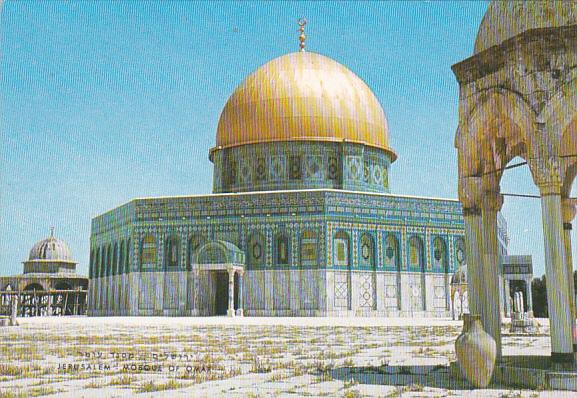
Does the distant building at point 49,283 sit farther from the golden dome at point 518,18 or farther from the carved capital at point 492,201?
the golden dome at point 518,18

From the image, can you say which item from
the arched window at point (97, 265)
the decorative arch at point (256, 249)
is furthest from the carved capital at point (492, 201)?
the arched window at point (97, 265)

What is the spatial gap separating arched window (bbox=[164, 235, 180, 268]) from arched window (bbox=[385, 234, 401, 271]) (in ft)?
34.6

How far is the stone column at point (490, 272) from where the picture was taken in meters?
9.28

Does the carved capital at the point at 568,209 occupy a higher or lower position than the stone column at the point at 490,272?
higher

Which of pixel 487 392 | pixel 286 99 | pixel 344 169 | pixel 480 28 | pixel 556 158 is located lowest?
pixel 487 392

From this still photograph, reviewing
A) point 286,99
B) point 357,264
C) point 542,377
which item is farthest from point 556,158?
point 286,99

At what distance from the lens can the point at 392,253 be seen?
36000mm

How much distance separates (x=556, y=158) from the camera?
8.14m

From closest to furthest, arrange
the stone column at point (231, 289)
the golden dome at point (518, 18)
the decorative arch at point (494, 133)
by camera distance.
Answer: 1. the decorative arch at point (494, 133)
2. the golden dome at point (518, 18)
3. the stone column at point (231, 289)

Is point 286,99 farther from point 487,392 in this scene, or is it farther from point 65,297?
point 487,392

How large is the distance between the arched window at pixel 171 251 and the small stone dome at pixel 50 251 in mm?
25471

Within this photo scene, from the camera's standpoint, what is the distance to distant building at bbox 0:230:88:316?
54.0 m

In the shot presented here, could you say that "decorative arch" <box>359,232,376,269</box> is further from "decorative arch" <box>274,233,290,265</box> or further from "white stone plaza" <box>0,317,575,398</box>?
"white stone plaza" <box>0,317,575,398</box>

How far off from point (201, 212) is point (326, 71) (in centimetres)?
1122
